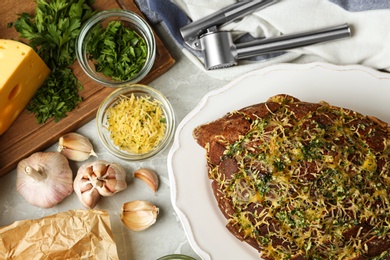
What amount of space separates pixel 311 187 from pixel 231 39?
771mm

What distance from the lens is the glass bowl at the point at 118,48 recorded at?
7.79ft

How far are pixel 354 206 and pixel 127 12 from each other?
1.16 metres

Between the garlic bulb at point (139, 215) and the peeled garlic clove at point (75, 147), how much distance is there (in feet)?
0.85

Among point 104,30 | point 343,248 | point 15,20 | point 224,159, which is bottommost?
point 343,248

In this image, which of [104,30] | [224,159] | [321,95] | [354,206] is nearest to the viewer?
[354,206]

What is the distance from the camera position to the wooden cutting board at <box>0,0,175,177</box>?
2.41 m

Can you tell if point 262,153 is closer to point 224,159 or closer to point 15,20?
point 224,159

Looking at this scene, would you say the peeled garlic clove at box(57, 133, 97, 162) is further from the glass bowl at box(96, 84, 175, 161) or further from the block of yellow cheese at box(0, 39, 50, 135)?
the block of yellow cheese at box(0, 39, 50, 135)

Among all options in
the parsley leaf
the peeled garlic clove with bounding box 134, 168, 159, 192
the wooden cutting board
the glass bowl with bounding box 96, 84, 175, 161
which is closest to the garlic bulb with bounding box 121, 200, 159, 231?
the peeled garlic clove with bounding box 134, 168, 159, 192

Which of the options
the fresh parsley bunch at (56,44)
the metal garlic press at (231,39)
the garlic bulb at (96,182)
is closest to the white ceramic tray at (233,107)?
the metal garlic press at (231,39)

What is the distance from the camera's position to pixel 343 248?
6.07 ft

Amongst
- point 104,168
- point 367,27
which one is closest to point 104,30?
point 104,168

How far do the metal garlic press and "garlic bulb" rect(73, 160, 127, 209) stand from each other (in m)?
0.55

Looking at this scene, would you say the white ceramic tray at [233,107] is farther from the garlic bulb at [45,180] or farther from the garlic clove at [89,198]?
the garlic bulb at [45,180]
